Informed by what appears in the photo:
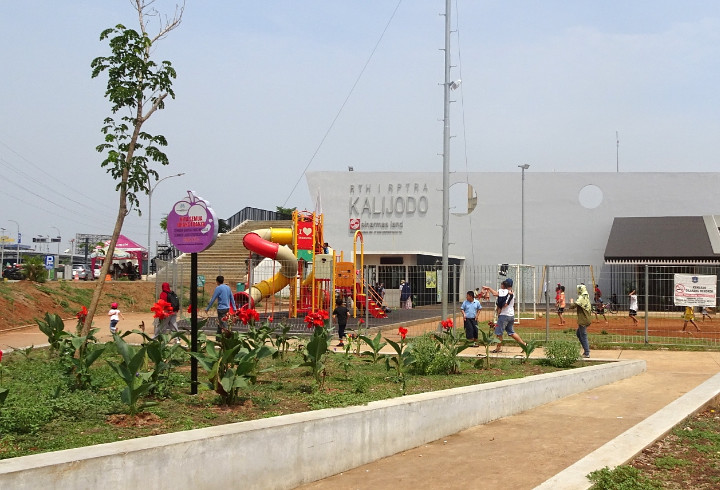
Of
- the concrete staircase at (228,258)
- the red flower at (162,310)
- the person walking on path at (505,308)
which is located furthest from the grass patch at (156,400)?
the concrete staircase at (228,258)

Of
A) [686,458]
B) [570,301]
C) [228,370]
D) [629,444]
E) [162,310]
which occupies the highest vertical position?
[162,310]

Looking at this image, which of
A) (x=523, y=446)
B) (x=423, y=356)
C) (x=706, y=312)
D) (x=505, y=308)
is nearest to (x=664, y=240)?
(x=706, y=312)

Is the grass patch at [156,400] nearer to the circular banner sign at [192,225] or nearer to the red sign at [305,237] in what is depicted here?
the circular banner sign at [192,225]

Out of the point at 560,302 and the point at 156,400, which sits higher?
the point at 560,302

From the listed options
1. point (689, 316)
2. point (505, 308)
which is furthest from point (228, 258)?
point (505, 308)

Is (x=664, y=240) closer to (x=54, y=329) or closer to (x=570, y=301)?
(x=570, y=301)

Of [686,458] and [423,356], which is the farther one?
[423,356]

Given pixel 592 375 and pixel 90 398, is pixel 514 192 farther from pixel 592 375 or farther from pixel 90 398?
pixel 90 398

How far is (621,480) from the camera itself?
571 centimetres

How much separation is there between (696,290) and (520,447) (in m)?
13.5

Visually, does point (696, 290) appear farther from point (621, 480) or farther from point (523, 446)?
point (621, 480)

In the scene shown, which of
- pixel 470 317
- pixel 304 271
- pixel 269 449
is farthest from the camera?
pixel 304 271

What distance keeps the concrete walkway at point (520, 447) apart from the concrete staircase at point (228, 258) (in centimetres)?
2763

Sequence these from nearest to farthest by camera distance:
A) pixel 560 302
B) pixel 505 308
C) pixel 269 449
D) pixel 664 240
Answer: pixel 269 449
pixel 505 308
pixel 560 302
pixel 664 240
